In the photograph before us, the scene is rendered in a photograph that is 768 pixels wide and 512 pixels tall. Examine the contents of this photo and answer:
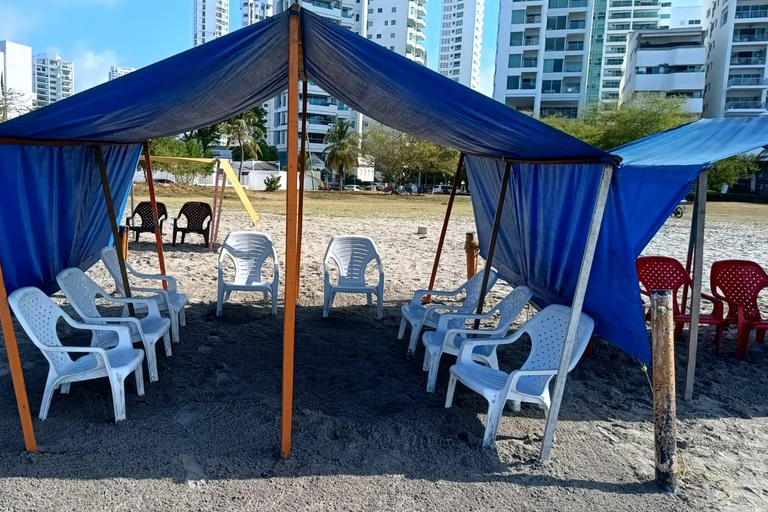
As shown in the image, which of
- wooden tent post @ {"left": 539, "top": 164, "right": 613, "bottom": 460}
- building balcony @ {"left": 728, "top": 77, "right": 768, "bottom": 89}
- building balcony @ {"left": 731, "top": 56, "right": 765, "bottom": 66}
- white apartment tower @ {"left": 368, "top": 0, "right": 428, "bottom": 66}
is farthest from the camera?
white apartment tower @ {"left": 368, "top": 0, "right": 428, "bottom": 66}

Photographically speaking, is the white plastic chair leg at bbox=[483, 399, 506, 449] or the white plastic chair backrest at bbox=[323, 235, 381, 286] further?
the white plastic chair backrest at bbox=[323, 235, 381, 286]

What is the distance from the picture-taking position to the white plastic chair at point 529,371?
12.5 feet

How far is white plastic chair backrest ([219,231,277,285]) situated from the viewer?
293 inches

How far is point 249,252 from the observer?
7547mm

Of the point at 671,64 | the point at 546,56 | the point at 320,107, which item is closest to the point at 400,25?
the point at 320,107

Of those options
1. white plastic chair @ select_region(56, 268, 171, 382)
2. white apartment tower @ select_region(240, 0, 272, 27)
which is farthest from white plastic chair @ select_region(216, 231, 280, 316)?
white apartment tower @ select_region(240, 0, 272, 27)

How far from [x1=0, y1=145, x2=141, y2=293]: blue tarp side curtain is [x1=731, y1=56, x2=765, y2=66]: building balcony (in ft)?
195

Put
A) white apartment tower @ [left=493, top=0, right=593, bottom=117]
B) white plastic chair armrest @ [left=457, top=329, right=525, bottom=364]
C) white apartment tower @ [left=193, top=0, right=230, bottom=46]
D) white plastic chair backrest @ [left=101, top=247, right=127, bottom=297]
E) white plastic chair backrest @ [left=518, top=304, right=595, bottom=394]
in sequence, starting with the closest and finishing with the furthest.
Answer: white plastic chair backrest @ [left=518, top=304, right=595, bottom=394]
white plastic chair armrest @ [left=457, top=329, right=525, bottom=364]
white plastic chair backrest @ [left=101, top=247, right=127, bottom=297]
white apartment tower @ [left=493, top=0, right=593, bottom=117]
white apartment tower @ [left=193, top=0, right=230, bottom=46]

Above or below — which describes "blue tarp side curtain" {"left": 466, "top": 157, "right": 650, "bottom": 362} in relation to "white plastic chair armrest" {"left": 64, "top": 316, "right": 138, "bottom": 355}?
above

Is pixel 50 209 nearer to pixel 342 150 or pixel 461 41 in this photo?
pixel 342 150

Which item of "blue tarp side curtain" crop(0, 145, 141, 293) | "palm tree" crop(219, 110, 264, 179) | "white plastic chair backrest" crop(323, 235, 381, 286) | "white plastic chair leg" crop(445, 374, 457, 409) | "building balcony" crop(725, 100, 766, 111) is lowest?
"white plastic chair leg" crop(445, 374, 457, 409)

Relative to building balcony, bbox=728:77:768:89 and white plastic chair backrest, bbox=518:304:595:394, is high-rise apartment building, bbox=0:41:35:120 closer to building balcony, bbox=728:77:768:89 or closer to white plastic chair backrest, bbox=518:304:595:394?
white plastic chair backrest, bbox=518:304:595:394

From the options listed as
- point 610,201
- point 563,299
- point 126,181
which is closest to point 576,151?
point 610,201

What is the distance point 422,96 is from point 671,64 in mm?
59925
